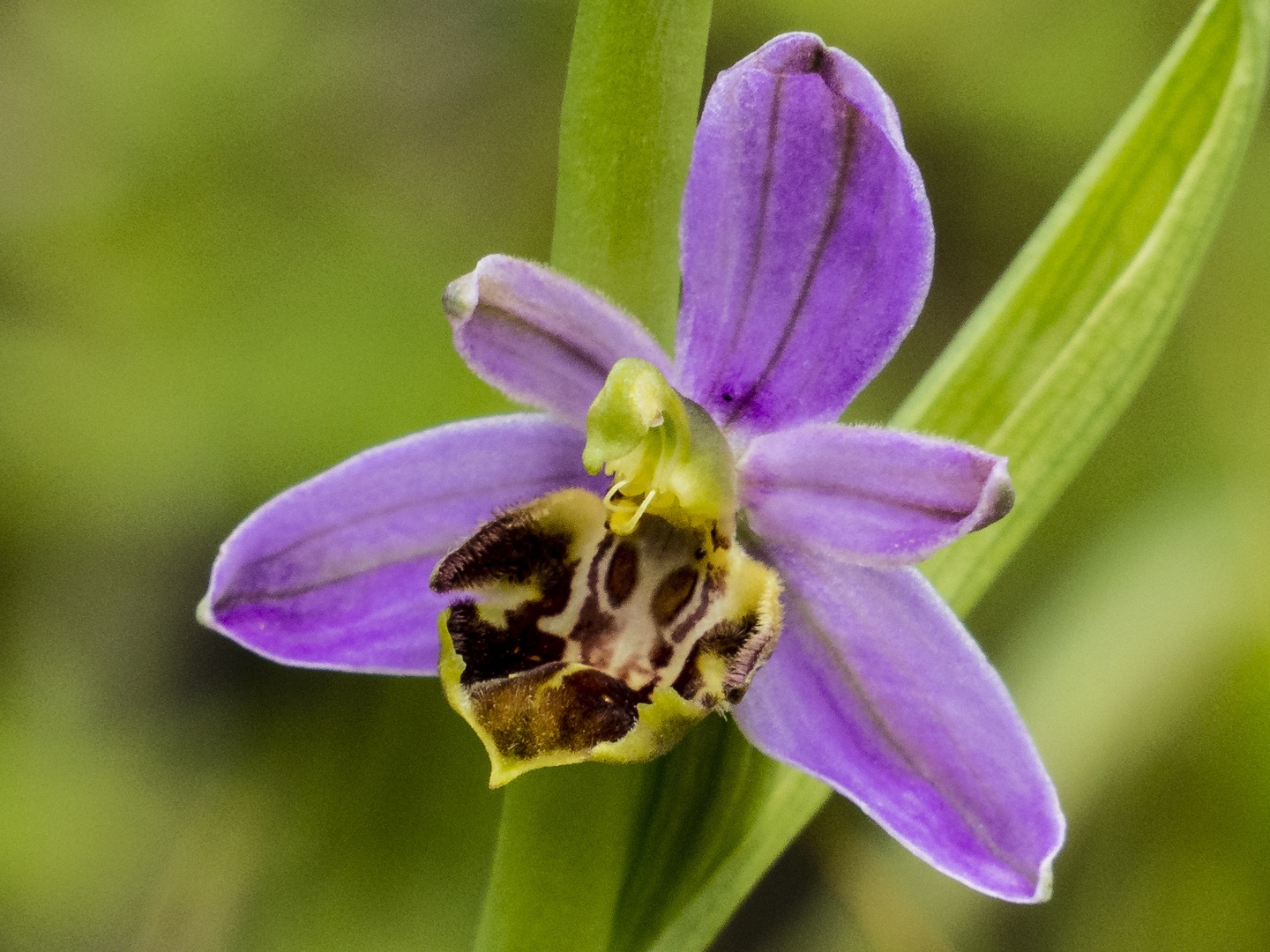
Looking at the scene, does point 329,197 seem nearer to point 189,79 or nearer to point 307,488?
point 189,79

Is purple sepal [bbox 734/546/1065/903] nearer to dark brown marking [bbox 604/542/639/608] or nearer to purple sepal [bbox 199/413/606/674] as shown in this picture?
dark brown marking [bbox 604/542/639/608]

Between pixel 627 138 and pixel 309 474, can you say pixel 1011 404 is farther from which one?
pixel 309 474

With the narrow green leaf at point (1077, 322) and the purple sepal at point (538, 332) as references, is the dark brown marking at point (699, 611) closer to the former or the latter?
the narrow green leaf at point (1077, 322)

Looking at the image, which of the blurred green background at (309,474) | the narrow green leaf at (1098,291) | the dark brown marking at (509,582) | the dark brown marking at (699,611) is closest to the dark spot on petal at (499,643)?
the dark brown marking at (509,582)

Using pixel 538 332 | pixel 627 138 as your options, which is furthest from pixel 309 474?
pixel 627 138

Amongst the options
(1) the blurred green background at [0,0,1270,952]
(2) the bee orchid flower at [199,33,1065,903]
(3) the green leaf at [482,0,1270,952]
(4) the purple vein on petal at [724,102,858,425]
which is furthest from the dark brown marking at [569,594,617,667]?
(1) the blurred green background at [0,0,1270,952]

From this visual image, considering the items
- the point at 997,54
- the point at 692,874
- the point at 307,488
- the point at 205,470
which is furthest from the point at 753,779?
the point at 997,54
